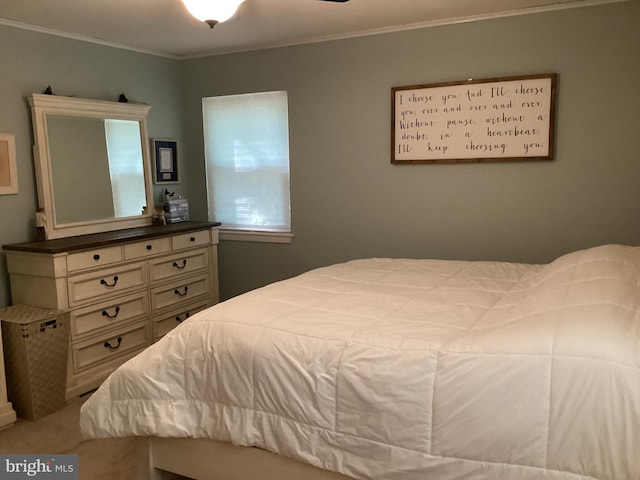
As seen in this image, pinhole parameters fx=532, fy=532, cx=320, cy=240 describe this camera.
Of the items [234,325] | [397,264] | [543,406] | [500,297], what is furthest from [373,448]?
[397,264]

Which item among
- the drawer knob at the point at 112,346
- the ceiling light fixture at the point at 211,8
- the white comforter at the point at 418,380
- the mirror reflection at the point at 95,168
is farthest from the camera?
the mirror reflection at the point at 95,168


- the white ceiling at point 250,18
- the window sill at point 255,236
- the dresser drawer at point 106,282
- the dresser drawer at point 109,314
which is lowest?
the dresser drawer at point 109,314

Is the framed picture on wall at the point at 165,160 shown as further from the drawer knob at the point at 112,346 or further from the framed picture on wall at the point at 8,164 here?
the drawer knob at the point at 112,346

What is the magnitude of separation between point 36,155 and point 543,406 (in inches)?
129

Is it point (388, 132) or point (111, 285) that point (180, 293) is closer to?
point (111, 285)

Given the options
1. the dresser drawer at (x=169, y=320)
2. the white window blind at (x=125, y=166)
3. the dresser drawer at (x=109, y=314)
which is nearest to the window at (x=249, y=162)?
the white window blind at (x=125, y=166)

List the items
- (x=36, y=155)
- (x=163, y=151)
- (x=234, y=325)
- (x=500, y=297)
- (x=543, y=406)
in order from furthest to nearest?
1. (x=163, y=151)
2. (x=36, y=155)
3. (x=500, y=297)
4. (x=234, y=325)
5. (x=543, y=406)

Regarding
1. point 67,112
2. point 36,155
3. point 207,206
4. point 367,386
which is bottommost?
point 367,386

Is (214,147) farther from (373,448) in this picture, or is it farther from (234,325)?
(373,448)

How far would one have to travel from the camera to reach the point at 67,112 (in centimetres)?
355

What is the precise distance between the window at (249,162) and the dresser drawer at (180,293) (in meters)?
0.57

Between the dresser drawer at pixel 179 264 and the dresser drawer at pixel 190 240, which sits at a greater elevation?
the dresser drawer at pixel 190 240

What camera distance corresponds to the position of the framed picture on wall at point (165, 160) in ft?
14.1

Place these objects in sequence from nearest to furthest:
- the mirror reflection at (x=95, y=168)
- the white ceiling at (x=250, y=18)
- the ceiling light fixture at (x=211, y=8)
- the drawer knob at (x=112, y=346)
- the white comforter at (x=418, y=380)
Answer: the white comforter at (x=418, y=380), the ceiling light fixture at (x=211, y=8), the white ceiling at (x=250, y=18), the drawer knob at (x=112, y=346), the mirror reflection at (x=95, y=168)
